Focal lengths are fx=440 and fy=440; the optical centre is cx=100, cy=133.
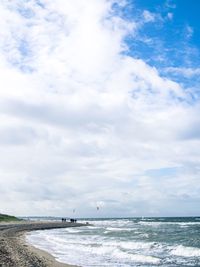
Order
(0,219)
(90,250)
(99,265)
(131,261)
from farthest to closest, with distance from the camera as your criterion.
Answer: (0,219) < (90,250) < (131,261) < (99,265)

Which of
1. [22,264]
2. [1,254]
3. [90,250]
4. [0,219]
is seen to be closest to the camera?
[22,264]

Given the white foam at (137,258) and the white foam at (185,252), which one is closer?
the white foam at (137,258)

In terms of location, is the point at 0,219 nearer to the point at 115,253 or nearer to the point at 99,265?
the point at 115,253

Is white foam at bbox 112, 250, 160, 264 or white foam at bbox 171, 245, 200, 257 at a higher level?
white foam at bbox 171, 245, 200, 257

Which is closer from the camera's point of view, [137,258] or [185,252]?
[137,258]

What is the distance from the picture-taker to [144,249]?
37.0 m

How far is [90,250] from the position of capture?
118ft

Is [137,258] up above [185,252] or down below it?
below

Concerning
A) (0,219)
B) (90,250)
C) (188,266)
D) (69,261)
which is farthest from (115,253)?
(0,219)

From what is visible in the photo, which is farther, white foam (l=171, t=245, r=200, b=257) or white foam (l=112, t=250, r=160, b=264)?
white foam (l=171, t=245, r=200, b=257)

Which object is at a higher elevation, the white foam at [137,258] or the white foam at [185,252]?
the white foam at [185,252]

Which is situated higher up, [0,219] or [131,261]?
[0,219]

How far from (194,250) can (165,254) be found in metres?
3.04

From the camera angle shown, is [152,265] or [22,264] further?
[152,265]
